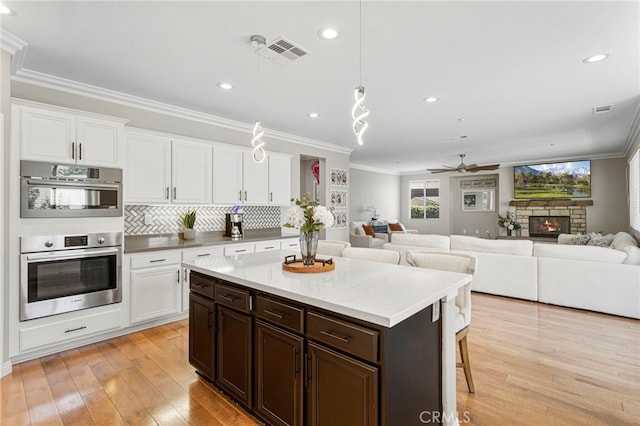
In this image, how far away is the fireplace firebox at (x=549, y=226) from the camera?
343 inches

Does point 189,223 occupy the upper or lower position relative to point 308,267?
upper

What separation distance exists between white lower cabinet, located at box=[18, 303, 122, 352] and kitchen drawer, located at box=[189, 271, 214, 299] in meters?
1.35

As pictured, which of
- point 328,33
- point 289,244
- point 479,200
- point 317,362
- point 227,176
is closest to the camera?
point 317,362

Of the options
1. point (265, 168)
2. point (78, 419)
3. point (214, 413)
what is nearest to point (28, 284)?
point (78, 419)

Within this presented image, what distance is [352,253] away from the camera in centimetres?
299

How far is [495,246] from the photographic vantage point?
16.1 feet

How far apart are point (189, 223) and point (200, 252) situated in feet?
1.91

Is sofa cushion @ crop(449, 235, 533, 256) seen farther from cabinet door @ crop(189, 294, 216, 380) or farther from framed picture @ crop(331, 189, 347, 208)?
cabinet door @ crop(189, 294, 216, 380)

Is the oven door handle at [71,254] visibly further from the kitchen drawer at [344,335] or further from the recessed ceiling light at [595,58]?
the recessed ceiling light at [595,58]

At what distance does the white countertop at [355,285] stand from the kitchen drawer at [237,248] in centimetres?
153

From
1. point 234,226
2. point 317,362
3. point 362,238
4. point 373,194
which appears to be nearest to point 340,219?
point 362,238

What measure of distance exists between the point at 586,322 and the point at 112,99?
6085 mm

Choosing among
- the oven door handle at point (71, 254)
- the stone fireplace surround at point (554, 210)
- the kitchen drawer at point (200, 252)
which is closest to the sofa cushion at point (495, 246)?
the kitchen drawer at point (200, 252)

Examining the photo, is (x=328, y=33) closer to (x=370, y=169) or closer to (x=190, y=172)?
→ (x=190, y=172)
